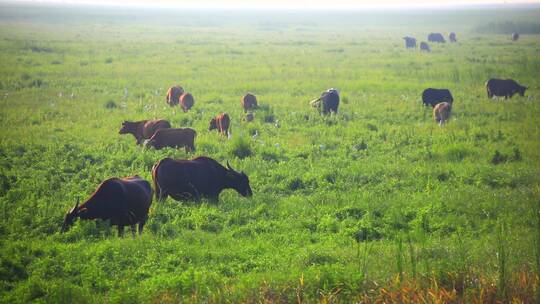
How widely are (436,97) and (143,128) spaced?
1053 cm

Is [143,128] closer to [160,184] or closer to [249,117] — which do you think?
[249,117]

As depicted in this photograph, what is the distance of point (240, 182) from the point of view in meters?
10.9

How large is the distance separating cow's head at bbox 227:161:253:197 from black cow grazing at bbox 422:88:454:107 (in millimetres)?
11263

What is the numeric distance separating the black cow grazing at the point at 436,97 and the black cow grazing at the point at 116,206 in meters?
13.7

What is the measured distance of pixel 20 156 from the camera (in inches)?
516

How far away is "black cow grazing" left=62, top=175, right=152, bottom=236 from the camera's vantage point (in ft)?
28.8

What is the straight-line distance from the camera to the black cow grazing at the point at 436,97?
20.0 m

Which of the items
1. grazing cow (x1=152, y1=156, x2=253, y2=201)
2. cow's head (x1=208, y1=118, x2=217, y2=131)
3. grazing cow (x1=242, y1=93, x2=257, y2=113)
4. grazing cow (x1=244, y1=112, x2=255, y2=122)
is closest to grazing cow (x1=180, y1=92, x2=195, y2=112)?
grazing cow (x1=242, y1=93, x2=257, y2=113)

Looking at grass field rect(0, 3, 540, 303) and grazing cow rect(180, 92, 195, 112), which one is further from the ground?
grazing cow rect(180, 92, 195, 112)

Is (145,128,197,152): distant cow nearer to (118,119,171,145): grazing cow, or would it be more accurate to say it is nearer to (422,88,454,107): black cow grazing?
(118,119,171,145): grazing cow

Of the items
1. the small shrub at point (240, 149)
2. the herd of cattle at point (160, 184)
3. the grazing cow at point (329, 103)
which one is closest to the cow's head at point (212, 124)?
the herd of cattle at point (160, 184)

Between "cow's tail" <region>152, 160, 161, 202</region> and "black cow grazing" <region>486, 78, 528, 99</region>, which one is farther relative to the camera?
"black cow grazing" <region>486, 78, 528, 99</region>

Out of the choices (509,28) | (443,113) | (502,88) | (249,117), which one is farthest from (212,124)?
(509,28)

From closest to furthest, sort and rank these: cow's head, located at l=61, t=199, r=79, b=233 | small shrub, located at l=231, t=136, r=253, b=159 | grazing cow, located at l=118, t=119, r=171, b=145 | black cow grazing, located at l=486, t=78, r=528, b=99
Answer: cow's head, located at l=61, t=199, r=79, b=233, small shrub, located at l=231, t=136, r=253, b=159, grazing cow, located at l=118, t=119, r=171, b=145, black cow grazing, located at l=486, t=78, r=528, b=99
